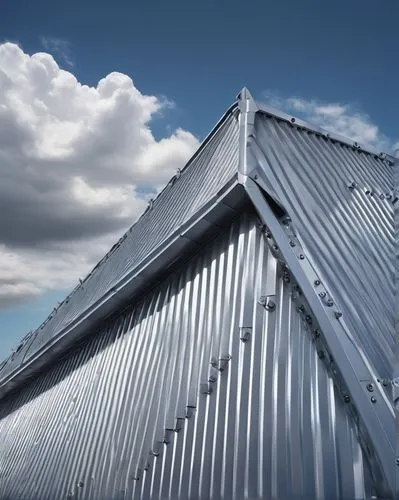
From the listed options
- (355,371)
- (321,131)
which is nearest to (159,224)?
(321,131)

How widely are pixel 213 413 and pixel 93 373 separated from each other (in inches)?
164

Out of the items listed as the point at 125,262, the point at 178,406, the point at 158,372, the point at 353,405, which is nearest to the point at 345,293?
the point at 353,405

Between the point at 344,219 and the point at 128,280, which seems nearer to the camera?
the point at 344,219

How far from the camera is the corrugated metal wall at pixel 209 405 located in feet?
14.3

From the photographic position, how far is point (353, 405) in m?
4.21

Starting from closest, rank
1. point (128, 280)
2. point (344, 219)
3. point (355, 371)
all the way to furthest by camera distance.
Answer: point (355, 371), point (344, 219), point (128, 280)

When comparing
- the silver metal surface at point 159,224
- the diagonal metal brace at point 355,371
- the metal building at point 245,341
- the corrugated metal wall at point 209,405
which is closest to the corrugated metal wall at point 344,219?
the metal building at point 245,341

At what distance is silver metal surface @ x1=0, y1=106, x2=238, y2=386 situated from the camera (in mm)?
7203

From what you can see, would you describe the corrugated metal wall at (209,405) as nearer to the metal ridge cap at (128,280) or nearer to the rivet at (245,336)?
the rivet at (245,336)

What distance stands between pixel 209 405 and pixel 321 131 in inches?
211

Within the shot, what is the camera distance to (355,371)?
14.1 feet

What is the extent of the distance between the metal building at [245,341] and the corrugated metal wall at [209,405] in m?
0.02

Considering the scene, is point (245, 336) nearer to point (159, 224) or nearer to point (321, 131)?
point (159, 224)

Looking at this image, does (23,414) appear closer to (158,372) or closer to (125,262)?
(125,262)
